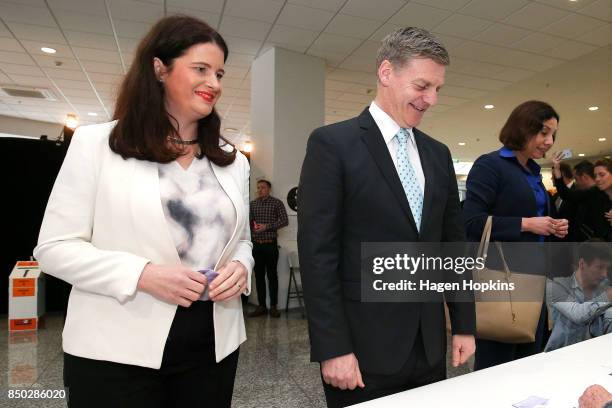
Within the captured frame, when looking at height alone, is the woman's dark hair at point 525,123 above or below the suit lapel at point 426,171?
above

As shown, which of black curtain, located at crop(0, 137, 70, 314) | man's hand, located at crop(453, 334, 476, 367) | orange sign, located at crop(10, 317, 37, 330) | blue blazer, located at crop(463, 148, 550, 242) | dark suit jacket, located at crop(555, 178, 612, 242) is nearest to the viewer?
man's hand, located at crop(453, 334, 476, 367)

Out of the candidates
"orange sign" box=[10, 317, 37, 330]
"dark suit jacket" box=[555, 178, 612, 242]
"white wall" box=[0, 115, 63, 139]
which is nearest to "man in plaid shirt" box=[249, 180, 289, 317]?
"orange sign" box=[10, 317, 37, 330]

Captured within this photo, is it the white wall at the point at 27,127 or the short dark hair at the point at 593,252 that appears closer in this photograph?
the short dark hair at the point at 593,252

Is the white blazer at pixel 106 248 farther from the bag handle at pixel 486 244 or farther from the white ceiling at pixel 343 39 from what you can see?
the white ceiling at pixel 343 39

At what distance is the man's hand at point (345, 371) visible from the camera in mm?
1060

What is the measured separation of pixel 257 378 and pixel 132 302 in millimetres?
2286

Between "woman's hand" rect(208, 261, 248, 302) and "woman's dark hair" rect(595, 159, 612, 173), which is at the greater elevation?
"woman's dark hair" rect(595, 159, 612, 173)

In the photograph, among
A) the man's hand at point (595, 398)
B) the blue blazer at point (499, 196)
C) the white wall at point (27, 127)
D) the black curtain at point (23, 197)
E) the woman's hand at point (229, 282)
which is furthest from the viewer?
the white wall at point (27, 127)

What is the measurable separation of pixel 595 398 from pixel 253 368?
283 cm

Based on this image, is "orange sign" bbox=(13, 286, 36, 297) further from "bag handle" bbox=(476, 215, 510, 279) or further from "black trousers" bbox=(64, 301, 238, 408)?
"bag handle" bbox=(476, 215, 510, 279)

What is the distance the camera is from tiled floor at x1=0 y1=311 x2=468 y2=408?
2.67 meters

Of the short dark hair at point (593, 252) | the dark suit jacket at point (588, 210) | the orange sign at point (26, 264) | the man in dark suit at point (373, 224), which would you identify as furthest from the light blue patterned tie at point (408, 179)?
the orange sign at point (26, 264)

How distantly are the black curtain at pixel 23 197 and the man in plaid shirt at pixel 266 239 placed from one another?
254cm

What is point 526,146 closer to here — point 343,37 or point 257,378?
point 257,378
